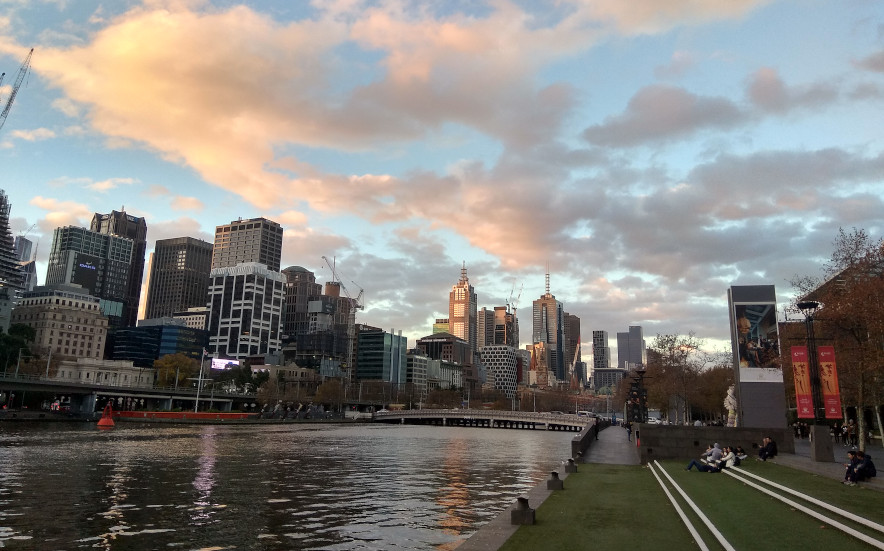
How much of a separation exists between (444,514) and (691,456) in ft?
83.9

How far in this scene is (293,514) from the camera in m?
25.5

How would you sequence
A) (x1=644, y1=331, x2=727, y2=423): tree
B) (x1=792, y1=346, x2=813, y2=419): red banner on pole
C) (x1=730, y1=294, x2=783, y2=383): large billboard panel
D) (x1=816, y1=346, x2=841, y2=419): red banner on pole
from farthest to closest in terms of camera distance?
1. (x1=644, y1=331, x2=727, y2=423): tree
2. (x1=730, y1=294, x2=783, y2=383): large billboard panel
3. (x1=792, y1=346, x2=813, y2=419): red banner on pole
4. (x1=816, y1=346, x2=841, y2=419): red banner on pole

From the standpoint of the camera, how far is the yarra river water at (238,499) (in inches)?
798

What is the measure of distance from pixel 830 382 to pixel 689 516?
21242 millimetres

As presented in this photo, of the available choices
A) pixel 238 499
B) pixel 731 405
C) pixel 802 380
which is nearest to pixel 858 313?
pixel 802 380

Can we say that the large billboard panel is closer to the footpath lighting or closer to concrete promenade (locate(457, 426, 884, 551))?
concrete promenade (locate(457, 426, 884, 551))

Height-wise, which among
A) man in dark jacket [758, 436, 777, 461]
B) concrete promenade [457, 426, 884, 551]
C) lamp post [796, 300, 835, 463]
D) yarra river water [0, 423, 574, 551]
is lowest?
yarra river water [0, 423, 574, 551]

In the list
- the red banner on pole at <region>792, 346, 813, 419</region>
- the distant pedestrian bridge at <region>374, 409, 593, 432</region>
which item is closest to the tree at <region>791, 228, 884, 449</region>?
the red banner on pole at <region>792, 346, 813, 419</region>

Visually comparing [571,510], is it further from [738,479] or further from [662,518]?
[738,479]

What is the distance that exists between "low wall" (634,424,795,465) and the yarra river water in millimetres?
8371

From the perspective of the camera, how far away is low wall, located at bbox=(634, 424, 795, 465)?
44350 mm

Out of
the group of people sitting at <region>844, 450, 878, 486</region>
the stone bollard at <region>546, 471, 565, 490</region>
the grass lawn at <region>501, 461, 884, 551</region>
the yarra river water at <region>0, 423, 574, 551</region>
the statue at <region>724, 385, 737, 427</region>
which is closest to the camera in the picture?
the grass lawn at <region>501, 461, 884, 551</region>

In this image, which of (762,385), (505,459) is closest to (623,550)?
(505,459)

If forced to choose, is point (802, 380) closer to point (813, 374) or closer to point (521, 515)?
point (813, 374)
